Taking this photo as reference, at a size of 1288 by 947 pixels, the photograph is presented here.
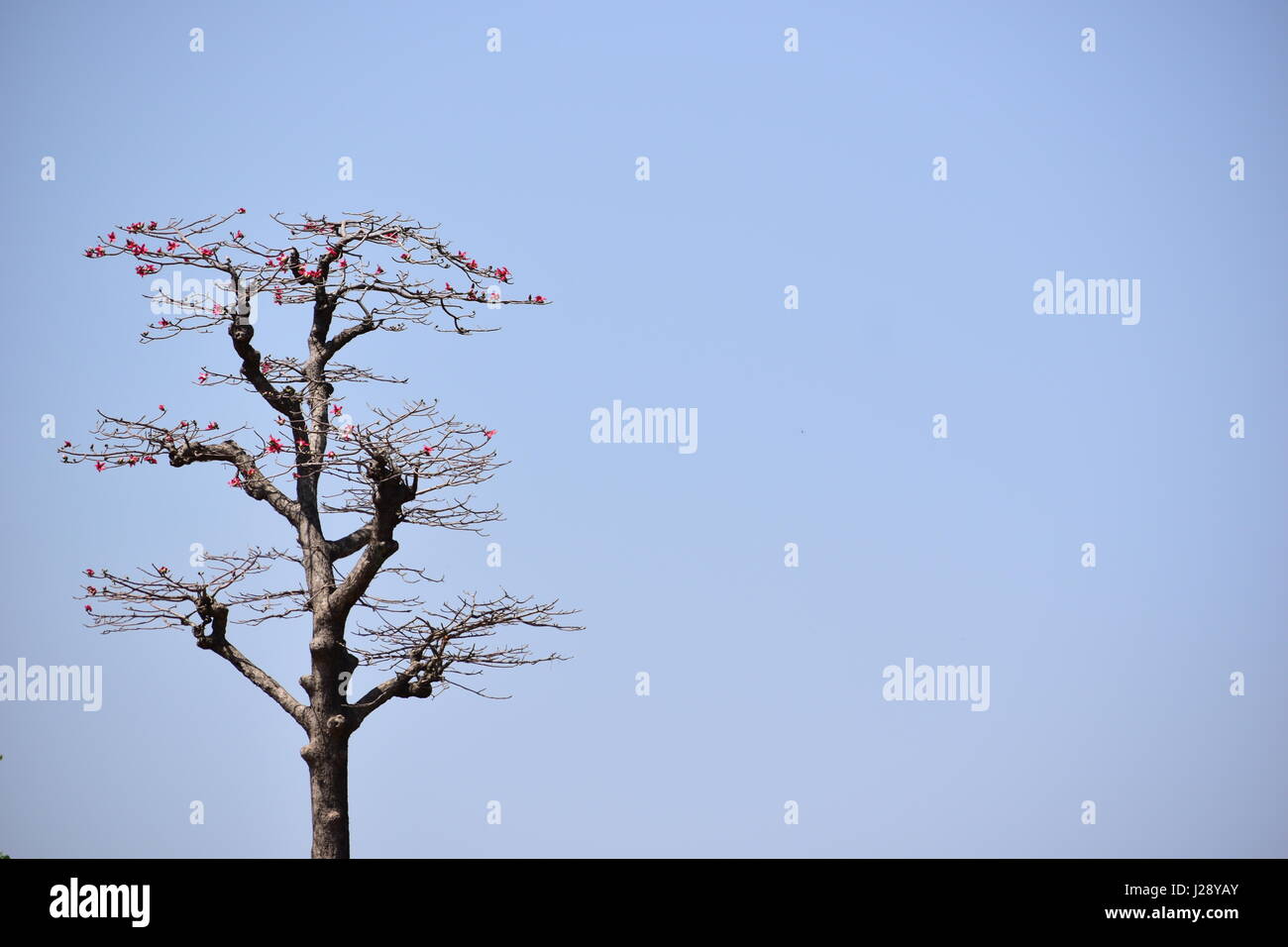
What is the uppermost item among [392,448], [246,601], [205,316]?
[205,316]

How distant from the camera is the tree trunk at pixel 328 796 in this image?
1029 centimetres

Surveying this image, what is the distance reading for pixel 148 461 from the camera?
10.7 m

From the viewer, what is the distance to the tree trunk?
33.8 feet

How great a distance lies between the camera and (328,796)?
10344mm

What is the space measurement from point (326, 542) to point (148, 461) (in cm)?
142
